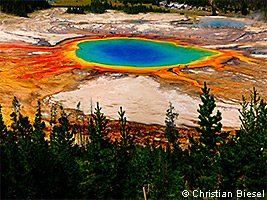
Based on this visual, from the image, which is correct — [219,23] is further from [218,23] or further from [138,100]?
[138,100]

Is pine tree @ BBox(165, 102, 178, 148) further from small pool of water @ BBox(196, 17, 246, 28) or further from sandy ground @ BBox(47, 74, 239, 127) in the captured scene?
small pool of water @ BBox(196, 17, 246, 28)

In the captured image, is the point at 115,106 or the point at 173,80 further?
the point at 173,80

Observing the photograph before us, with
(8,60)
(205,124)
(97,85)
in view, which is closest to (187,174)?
(205,124)

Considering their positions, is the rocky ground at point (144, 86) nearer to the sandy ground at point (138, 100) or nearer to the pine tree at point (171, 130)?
the sandy ground at point (138, 100)

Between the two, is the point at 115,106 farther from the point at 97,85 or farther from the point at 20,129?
the point at 20,129

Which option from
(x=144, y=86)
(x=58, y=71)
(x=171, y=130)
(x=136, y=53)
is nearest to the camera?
(x=171, y=130)

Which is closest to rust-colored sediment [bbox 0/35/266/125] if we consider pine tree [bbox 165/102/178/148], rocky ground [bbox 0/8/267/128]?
rocky ground [bbox 0/8/267/128]

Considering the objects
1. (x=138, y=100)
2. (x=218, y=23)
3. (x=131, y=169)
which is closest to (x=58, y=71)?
(x=138, y=100)
